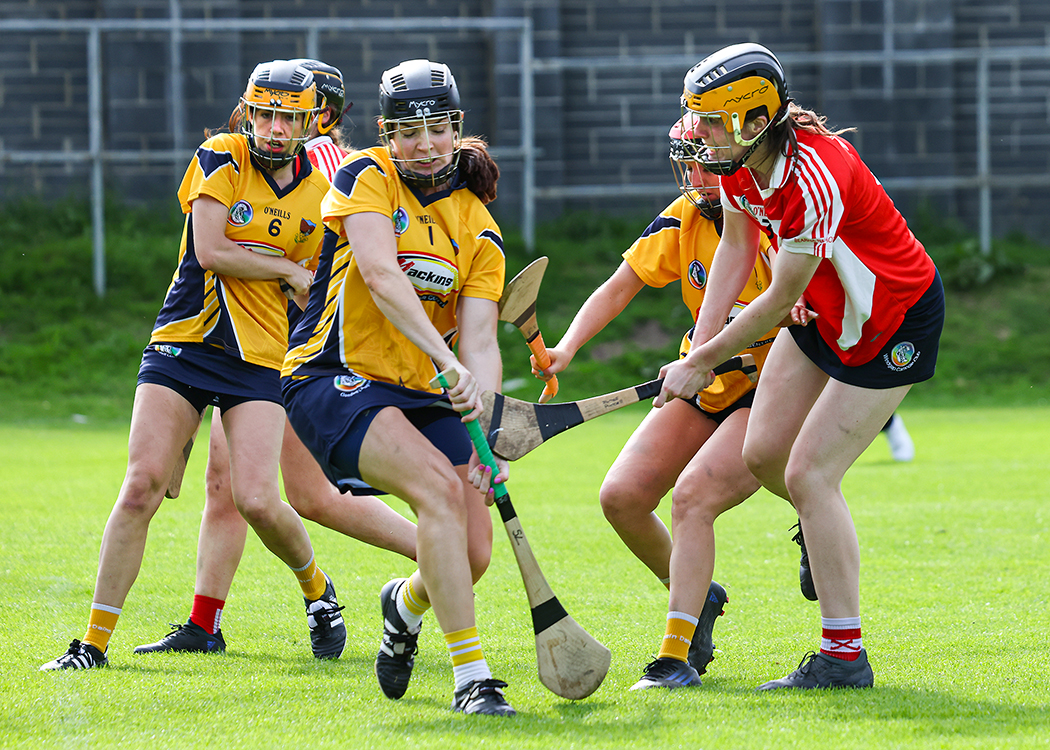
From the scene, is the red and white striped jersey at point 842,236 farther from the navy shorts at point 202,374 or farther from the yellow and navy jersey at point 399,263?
the navy shorts at point 202,374

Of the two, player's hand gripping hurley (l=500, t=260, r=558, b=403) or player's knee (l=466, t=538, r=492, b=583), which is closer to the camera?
player's knee (l=466, t=538, r=492, b=583)

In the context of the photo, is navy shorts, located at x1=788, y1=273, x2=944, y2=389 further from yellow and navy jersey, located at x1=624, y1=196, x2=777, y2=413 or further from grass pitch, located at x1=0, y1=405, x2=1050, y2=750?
grass pitch, located at x1=0, y1=405, x2=1050, y2=750

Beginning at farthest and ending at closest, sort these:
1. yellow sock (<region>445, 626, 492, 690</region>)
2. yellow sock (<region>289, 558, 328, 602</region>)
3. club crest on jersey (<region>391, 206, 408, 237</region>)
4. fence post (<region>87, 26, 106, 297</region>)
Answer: fence post (<region>87, 26, 106, 297</region>), yellow sock (<region>289, 558, 328, 602</region>), club crest on jersey (<region>391, 206, 408, 237</region>), yellow sock (<region>445, 626, 492, 690</region>)

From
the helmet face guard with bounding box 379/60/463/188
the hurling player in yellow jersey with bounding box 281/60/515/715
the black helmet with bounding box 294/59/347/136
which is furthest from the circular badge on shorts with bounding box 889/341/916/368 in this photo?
the black helmet with bounding box 294/59/347/136

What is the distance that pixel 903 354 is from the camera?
391 centimetres

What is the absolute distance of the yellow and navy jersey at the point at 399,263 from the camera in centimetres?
381

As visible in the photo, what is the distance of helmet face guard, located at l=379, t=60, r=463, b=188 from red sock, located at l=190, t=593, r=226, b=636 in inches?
72.3

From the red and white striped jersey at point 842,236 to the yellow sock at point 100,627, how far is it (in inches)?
100

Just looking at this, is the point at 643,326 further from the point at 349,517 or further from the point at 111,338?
the point at 349,517

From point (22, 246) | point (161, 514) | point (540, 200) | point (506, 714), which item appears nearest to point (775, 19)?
point (540, 200)

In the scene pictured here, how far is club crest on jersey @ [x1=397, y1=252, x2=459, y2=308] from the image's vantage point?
3.87m

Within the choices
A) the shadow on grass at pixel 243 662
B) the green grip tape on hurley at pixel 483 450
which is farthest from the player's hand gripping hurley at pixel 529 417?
the shadow on grass at pixel 243 662

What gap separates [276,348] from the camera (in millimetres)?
4758

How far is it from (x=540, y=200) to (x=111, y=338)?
580 centimetres
